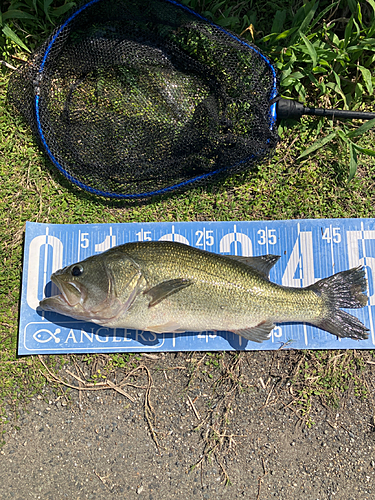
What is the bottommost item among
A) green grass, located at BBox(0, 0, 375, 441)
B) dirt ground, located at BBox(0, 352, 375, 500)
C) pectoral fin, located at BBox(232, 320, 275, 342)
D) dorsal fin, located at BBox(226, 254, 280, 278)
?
dirt ground, located at BBox(0, 352, 375, 500)

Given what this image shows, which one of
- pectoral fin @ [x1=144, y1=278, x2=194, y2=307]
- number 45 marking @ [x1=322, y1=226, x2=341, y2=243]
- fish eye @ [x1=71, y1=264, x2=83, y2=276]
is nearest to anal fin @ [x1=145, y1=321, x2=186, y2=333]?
pectoral fin @ [x1=144, y1=278, x2=194, y2=307]

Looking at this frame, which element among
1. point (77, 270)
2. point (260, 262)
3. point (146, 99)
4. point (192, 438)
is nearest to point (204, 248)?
point (260, 262)

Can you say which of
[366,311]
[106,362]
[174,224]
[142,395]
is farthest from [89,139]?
[366,311]

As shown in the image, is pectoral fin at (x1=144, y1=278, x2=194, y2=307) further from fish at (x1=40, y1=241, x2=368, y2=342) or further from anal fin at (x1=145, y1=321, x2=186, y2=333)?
anal fin at (x1=145, y1=321, x2=186, y2=333)

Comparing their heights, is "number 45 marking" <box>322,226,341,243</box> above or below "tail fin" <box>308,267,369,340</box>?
above

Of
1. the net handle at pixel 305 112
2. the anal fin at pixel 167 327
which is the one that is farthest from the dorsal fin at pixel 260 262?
the net handle at pixel 305 112
